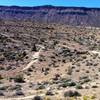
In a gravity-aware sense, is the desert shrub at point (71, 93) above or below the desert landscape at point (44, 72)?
above

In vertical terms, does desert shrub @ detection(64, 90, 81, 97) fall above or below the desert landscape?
above

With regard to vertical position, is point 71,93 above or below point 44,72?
Answer: above

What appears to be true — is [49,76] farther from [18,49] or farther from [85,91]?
[18,49]

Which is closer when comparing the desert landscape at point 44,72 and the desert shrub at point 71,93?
the desert shrub at point 71,93

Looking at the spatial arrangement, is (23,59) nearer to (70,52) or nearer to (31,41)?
(70,52)

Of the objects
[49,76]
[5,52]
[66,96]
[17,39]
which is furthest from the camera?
[17,39]

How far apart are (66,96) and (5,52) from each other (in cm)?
3304

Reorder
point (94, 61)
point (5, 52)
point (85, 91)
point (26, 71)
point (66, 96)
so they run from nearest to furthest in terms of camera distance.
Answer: point (66, 96) → point (85, 91) → point (26, 71) → point (94, 61) → point (5, 52)

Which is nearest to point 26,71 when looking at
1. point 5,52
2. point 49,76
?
point 49,76

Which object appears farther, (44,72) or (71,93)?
(44,72)

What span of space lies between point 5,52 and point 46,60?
7.69 meters

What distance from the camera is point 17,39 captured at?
66.8 metres

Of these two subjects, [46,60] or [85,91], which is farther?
[46,60]

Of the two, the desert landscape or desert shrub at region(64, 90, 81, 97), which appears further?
the desert landscape
